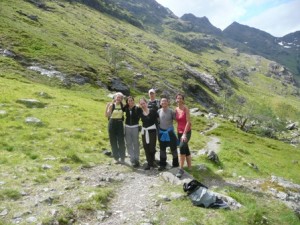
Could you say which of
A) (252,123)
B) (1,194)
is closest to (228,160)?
(1,194)

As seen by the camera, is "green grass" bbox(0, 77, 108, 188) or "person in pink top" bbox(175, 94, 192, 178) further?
"green grass" bbox(0, 77, 108, 188)

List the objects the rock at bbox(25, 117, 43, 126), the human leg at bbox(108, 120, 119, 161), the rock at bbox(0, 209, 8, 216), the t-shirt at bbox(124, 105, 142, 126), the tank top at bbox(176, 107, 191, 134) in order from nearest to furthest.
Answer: the rock at bbox(0, 209, 8, 216) → the tank top at bbox(176, 107, 191, 134) → the t-shirt at bbox(124, 105, 142, 126) → the human leg at bbox(108, 120, 119, 161) → the rock at bbox(25, 117, 43, 126)

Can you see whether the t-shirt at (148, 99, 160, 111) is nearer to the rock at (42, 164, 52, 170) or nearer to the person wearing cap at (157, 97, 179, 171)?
the person wearing cap at (157, 97, 179, 171)

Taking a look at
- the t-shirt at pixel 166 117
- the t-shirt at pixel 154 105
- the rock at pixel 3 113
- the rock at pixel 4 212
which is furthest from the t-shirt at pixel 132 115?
the rock at pixel 3 113

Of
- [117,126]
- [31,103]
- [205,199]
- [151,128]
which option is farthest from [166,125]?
[31,103]

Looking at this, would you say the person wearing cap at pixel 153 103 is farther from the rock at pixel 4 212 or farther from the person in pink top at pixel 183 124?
the rock at pixel 4 212

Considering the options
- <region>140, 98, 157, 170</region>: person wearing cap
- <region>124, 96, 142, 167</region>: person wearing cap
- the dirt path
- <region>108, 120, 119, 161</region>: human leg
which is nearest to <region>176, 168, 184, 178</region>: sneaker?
the dirt path

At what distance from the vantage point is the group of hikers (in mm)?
19297

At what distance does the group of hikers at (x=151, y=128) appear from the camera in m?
19.3

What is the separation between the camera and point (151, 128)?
20.1m

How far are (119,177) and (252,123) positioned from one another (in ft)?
418

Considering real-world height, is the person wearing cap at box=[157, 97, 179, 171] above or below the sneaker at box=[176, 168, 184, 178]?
above

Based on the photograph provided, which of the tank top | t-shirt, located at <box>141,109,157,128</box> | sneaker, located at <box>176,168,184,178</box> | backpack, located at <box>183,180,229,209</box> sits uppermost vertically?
the tank top

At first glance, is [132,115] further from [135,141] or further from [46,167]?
[46,167]
